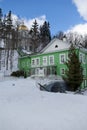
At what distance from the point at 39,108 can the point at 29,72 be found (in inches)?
1337

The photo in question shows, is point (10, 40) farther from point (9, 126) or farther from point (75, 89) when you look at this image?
point (9, 126)

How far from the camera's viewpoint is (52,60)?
A: 1578 inches

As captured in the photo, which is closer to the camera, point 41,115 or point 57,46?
point 41,115

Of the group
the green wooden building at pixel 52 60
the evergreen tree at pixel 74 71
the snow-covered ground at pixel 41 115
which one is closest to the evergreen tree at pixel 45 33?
the green wooden building at pixel 52 60

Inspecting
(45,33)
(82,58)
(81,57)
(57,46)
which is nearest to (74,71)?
(81,57)

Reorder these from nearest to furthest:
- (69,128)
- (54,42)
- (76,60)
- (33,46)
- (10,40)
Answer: (69,128)
(76,60)
(54,42)
(10,40)
(33,46)

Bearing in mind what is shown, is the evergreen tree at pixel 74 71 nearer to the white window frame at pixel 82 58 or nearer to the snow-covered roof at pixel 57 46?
the white window frame at pixel 82 58

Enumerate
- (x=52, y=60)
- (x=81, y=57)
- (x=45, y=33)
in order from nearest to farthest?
(x=81, y=57), (x=52, y=60), (x=45, y=33)

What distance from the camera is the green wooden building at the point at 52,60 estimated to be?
38.3m

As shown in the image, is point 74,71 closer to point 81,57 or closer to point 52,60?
point 81,57

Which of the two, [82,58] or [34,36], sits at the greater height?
[34,36]

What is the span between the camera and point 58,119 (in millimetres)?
7238

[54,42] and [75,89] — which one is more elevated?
[54,42]

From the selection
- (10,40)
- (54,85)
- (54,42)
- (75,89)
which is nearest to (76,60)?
(75,89)
